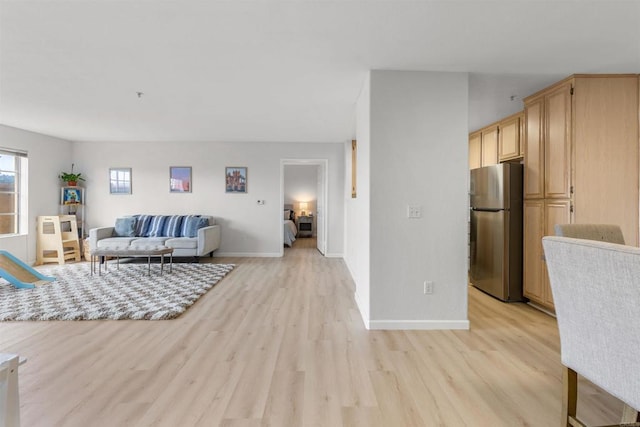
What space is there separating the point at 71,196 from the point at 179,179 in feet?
6.65

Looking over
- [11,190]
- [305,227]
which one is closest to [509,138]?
[305,227]

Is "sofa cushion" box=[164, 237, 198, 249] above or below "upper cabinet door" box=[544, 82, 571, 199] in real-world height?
below

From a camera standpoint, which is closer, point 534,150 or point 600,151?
point 600,151

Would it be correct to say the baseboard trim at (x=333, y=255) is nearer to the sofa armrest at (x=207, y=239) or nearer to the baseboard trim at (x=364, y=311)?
the sofa armrest at (x=207, y=239)

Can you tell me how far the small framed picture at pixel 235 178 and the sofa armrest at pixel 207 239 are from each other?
88 cm

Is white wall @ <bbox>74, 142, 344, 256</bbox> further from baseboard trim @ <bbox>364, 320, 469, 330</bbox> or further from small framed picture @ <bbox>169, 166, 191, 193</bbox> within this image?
baseboard trim @ <bbox>364, 320, 469, 330</bbox>

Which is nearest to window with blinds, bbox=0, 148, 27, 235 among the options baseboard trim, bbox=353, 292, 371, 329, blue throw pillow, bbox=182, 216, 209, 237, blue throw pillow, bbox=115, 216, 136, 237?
blue throw pillow, bbox=115, 216, 136, 237

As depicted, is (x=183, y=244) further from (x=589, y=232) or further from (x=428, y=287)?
(x=589, y=232)

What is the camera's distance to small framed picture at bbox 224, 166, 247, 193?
660 centimetres

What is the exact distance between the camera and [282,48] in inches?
99.3

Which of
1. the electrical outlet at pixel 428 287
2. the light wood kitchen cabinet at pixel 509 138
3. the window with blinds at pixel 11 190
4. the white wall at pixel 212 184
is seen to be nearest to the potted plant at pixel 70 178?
the white wall at pixel 212 184

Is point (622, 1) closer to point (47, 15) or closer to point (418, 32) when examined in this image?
point (418, 32)

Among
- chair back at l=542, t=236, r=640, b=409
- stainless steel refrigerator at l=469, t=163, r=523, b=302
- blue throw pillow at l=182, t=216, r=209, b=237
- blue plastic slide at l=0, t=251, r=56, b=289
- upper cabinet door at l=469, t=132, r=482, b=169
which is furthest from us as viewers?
blue throw pillow at l=182, t=216, r=209, b=237

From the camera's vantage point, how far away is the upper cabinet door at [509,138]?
3.97 m
